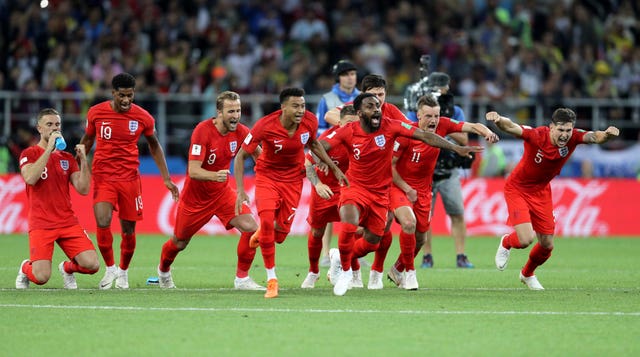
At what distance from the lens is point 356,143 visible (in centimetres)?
1273

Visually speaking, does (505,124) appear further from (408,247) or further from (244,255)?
(244,255)

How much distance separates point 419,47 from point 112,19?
6.73 meters

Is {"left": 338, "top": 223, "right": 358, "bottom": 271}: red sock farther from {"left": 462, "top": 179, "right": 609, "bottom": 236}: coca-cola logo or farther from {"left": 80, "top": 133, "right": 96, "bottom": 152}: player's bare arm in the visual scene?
{"left": 462, "top": 179, "right": 609, "bottom": 236}: coca-cola logo

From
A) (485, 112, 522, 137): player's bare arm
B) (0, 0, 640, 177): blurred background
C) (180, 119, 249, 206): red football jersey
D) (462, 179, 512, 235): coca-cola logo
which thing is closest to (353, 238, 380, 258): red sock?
(180, 119, 249, 206): red football jersey

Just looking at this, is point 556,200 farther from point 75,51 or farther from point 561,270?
point 75,51

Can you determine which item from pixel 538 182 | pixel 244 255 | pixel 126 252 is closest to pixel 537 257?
pixel 538 182

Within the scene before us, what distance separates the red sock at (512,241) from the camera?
45.5ft

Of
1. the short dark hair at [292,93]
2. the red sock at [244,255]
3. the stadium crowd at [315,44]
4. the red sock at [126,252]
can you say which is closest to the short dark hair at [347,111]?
the short dark hair at [292,93]

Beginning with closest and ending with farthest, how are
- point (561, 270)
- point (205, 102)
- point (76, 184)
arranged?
point (76, 184), point (561, 270), point (205, 102)

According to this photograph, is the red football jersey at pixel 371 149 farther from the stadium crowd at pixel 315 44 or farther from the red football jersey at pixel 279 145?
the stadium crowd at pixel 315 44

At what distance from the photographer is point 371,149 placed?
12.7 meters

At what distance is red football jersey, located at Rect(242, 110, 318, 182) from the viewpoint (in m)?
12.7

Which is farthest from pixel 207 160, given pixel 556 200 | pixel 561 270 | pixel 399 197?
pixel 556 200

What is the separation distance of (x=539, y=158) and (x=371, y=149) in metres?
2.08
